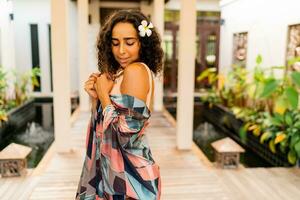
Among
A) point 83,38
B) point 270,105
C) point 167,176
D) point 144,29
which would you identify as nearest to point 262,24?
point 270,105

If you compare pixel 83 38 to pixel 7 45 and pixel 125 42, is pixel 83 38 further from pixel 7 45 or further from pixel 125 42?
pixel 125 42

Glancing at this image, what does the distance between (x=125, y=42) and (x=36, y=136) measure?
4.50 metres

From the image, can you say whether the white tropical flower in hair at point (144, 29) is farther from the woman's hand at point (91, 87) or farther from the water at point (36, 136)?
the water at point (36, 136)

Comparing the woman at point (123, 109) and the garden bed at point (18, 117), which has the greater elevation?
the woman at point (123, 109)

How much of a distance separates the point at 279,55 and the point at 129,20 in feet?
13.6

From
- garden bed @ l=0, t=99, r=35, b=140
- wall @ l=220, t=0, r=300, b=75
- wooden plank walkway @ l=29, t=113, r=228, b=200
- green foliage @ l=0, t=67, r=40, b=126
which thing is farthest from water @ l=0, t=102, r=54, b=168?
wall @ l=220, t=0, r=300, b=75

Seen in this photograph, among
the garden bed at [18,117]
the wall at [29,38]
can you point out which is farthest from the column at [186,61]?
the wall at [29,38]

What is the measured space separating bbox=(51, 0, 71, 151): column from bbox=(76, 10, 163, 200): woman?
226cm

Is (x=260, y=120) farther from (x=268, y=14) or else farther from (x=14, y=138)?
(x=14, y=138)

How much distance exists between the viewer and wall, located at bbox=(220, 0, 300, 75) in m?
4.59

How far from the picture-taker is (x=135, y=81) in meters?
1.20

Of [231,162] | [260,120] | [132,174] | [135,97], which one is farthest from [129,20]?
[260,120]

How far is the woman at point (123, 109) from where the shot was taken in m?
1.22

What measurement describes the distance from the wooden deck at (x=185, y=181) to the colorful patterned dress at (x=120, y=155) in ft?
4.40
